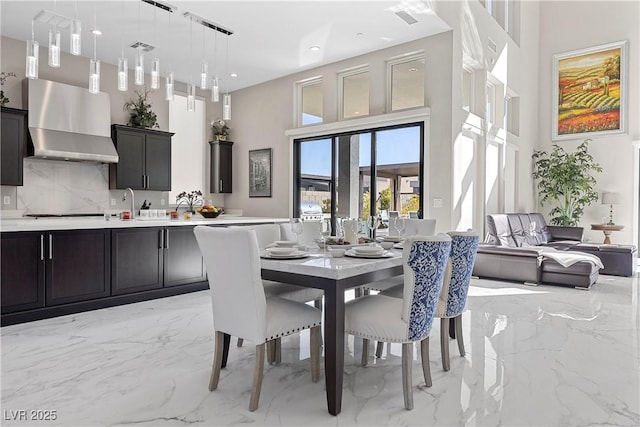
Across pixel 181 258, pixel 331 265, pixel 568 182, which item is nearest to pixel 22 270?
pixel 181 258

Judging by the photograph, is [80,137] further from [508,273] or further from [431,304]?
[508,273]

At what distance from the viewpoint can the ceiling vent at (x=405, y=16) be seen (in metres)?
4.92

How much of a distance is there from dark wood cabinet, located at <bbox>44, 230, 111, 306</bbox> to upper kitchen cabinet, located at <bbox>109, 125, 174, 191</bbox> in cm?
233

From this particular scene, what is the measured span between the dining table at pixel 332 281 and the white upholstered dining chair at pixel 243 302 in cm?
21

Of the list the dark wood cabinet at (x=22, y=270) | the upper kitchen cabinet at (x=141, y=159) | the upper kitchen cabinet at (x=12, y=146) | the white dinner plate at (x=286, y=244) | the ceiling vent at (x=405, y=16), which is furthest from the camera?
the upper kitchen cabinet at (x=141, y=159)

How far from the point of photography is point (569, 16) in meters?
8.77

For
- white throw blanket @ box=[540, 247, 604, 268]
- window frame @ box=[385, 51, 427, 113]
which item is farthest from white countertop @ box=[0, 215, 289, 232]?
white throw blanket @ box=[540, 247, 604, 268]

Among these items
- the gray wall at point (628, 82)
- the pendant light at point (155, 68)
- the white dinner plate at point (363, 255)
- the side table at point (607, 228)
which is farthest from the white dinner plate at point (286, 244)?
the gray wall at point (628, 82)

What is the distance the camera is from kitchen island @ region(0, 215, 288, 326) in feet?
11.8

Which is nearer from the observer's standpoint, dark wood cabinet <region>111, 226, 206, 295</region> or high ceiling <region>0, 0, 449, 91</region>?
dark wood cabinet <region>111, 226, 206, 295</region>

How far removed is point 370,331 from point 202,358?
1300 mm

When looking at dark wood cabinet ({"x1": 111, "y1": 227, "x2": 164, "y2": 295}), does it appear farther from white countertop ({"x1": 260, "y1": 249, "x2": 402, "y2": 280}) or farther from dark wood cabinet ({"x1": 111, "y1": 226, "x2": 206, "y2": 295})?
white countertop ({"x1": 260, "y1": 249, "x2": 402, "y2": 280})

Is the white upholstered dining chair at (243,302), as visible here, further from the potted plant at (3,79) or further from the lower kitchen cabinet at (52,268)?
the potted plant at (3,79)

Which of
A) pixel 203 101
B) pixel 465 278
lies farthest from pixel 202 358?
pixel 203 101
